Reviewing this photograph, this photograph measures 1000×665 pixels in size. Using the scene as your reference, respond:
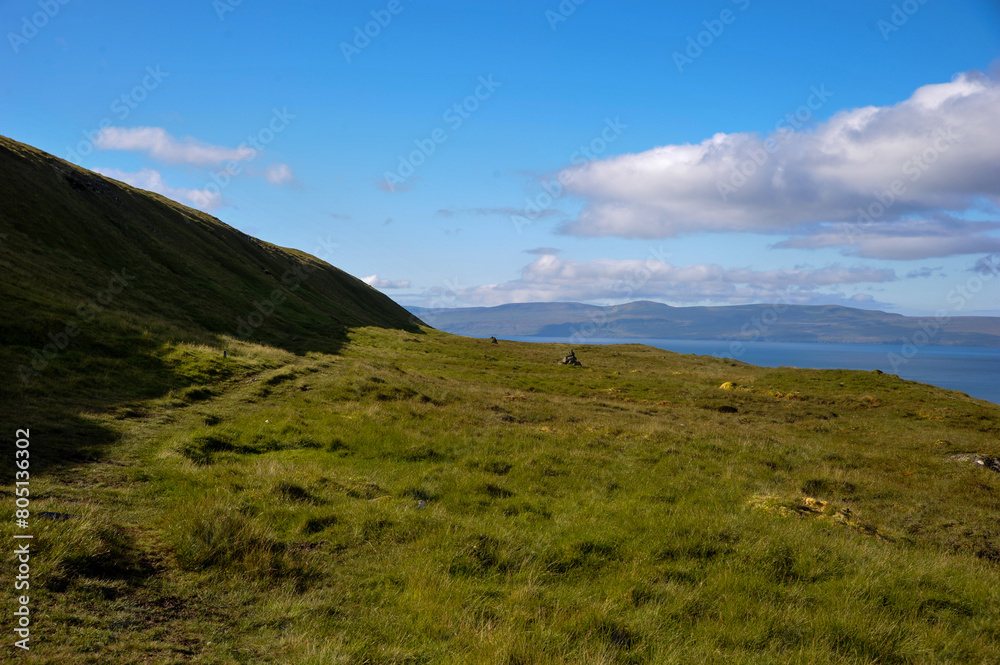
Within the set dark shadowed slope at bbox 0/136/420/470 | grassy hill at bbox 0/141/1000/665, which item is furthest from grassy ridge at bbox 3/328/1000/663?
dark shadowed slope at bbox 0/136/420/470

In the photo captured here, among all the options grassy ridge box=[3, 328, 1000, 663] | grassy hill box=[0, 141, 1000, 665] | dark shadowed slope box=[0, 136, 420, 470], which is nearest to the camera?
grassy ridge box=[3, 328, 1000, 663]

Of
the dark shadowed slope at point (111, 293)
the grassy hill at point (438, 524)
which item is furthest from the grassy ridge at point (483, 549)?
the dark shadowed slope at point (111, 293)

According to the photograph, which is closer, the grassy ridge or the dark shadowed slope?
the grassy ridge

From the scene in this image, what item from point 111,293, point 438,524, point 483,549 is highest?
point 111,293

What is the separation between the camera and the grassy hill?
6484mm

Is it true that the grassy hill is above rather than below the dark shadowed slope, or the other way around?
below

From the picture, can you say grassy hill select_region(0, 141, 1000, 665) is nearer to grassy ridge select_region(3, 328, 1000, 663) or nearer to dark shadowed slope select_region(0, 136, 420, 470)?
grassy ridge select_region(3, 328, 1000, 663)

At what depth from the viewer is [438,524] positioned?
10.1m

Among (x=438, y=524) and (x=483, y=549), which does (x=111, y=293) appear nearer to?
(x=438, y=524)

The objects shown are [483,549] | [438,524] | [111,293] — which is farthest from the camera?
[111,293]

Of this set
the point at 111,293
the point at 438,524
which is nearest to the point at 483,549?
the point at 438,524

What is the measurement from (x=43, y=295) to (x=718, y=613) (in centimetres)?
3589

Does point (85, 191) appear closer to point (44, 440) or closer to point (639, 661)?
point (44, 440)

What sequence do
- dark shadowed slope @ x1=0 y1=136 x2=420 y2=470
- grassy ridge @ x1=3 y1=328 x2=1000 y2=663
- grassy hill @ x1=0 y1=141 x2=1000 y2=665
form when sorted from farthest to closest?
dark shadowed slope @ x1=0 y1=136 x2=420 y2=470 < grassy hill @ x1=0 y1=141 x2=1000 y2=665 < grassy ridge @ x1=3 y1=328 x2=1000 y2=663
